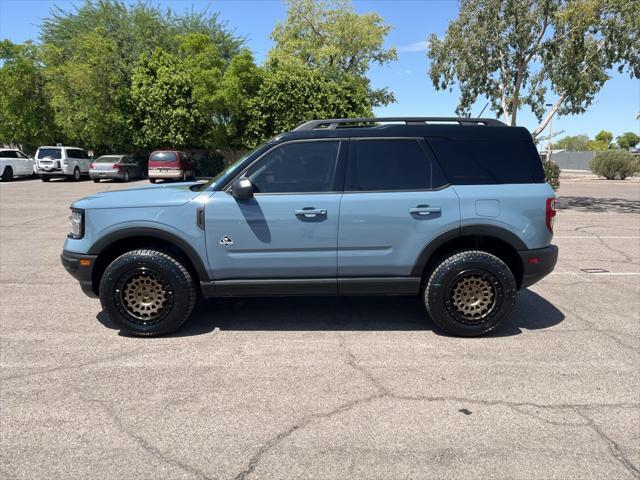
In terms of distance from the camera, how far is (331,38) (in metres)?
37.5

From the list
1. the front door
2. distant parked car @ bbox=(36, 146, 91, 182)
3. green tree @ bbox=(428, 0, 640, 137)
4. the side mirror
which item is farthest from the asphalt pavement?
distant parked car @ bbox=(36, 146, 91, 182)

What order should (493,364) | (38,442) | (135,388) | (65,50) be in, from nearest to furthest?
(38,442)
(135,388)
(493,364)
(65,50)

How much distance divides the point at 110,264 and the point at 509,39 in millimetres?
14994

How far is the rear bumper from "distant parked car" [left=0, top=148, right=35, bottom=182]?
29202 mm

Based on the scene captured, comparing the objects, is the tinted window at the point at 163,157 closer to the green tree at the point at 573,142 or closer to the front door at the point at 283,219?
the front door at the point at 283,219

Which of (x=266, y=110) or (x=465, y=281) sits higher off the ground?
(x=266, y=110)

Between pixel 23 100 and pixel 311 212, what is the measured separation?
33.0m

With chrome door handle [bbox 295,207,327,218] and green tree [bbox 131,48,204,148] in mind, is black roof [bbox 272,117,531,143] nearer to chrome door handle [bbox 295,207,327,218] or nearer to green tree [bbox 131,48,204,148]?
chrome door handle [bbox 295,207,327,218]

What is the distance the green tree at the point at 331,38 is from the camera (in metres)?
36.4

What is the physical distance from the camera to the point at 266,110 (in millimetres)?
28672

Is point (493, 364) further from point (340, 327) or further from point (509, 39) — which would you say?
point (509, 39)

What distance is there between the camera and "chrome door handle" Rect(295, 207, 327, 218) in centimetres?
445

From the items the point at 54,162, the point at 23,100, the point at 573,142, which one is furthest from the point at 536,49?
the point at 573,142

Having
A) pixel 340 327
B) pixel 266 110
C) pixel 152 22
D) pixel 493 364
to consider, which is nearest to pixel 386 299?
pixel 340 327
